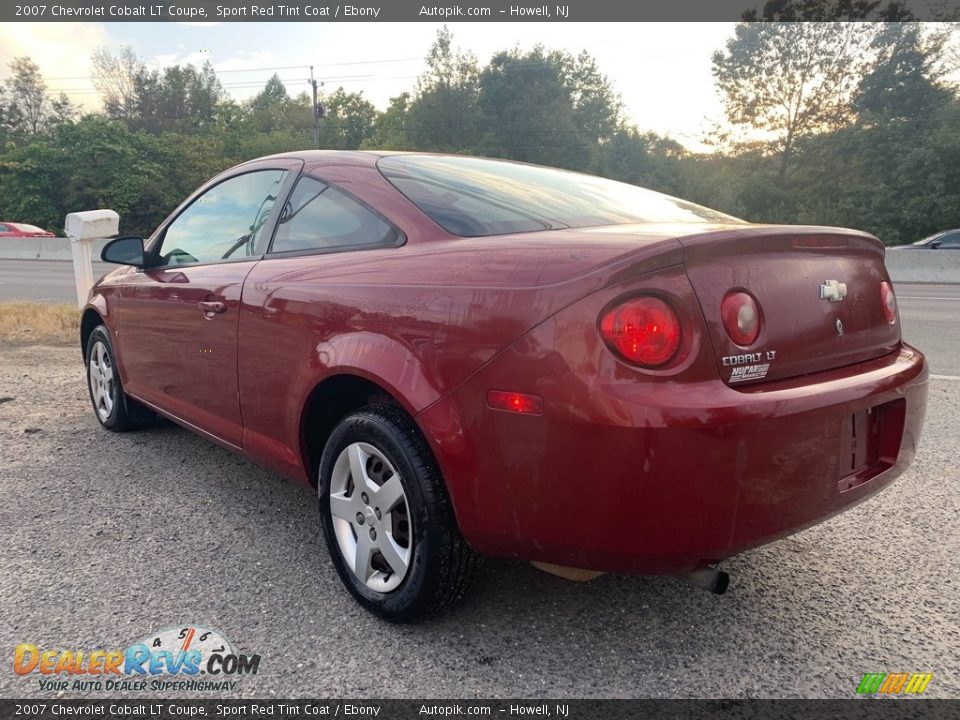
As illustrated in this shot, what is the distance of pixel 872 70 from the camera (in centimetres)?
3244

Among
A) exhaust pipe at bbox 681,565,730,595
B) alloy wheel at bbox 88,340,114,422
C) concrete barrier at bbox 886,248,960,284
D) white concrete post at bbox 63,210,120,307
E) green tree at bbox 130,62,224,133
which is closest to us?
exhaust pipe at bbox 681,565,730,595

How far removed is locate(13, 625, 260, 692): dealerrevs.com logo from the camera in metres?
2.03

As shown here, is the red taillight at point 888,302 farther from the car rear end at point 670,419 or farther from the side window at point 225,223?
the side window at point 225,223

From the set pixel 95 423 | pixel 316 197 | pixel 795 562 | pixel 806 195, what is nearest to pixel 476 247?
pixel 316 197

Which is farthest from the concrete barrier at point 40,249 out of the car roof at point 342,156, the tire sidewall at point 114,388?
the car roof at point 342,156

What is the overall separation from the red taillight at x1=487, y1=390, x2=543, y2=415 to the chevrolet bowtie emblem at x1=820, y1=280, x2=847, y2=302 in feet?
3.00

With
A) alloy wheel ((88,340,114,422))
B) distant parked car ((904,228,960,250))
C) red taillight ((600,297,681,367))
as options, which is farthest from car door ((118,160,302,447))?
distant parked car ((904,228,960,250))

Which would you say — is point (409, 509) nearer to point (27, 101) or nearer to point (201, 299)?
point (201, 299)

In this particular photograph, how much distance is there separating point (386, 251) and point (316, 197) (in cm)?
61

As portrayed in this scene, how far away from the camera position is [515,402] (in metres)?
1.84

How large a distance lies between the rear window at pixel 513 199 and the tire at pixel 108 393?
2.37 meters

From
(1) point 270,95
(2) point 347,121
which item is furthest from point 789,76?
(1) point 270,95

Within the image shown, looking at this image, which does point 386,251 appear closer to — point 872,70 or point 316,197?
point 316,197

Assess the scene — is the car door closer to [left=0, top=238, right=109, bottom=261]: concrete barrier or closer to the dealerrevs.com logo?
the dealerrevs.com logo
